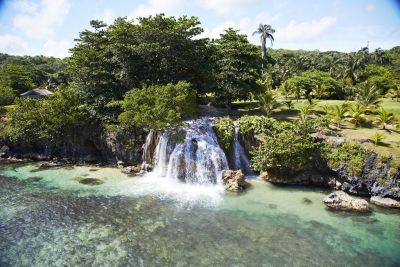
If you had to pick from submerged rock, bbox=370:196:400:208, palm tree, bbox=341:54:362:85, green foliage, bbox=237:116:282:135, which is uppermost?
palm tree, bbox=341:54:362:85

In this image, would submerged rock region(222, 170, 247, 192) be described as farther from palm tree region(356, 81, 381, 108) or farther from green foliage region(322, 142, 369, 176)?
palm tree region(356, 81, 381, 108)

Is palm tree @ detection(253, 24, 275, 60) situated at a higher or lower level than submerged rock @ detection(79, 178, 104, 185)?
higher

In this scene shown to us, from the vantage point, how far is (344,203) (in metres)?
20.6

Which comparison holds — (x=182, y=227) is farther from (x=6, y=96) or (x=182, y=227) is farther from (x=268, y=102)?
(x=6, y=96)

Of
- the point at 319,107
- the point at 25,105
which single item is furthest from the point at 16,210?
the point at 319,107

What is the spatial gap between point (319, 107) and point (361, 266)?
80.0 ft

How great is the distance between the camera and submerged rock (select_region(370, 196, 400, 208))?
20.8m

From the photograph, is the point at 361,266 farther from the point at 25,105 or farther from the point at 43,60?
the point at 43,60

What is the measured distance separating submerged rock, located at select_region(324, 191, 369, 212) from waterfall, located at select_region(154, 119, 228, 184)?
815 cm

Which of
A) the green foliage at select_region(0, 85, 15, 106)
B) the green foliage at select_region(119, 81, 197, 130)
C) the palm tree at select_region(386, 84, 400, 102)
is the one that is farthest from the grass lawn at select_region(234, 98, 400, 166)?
the green foliage at select_region(0, 85, 15, 106)

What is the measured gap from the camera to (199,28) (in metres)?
34.0

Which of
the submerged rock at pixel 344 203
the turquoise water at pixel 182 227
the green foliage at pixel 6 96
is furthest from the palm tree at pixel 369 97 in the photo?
the green foliage at pixel 6 96

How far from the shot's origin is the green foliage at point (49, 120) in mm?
31719

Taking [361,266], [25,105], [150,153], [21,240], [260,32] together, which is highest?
[260,32]
